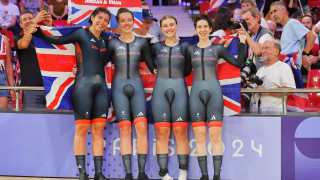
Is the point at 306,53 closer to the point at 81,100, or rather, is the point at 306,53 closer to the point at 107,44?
the point at 107,44

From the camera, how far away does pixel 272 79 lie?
5.12m

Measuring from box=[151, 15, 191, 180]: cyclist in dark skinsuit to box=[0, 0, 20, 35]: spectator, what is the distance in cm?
527

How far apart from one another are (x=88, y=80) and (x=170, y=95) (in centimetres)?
90

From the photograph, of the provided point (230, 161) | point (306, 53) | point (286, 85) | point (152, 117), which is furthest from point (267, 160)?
point (306, 53)

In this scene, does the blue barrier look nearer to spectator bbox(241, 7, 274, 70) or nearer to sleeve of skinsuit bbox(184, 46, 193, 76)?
sleeve of skinsuit bbox(184, 46, 193, 76)

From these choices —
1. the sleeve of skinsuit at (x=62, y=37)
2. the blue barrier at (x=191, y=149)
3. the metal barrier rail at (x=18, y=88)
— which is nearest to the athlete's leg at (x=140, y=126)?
the blue barrier at (x=191, y=149)

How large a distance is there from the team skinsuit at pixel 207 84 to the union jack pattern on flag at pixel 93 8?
0.91 m

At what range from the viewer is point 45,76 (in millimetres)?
5051

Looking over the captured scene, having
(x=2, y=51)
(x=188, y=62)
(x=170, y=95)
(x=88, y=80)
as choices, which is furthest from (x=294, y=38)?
(x=2, y=51)

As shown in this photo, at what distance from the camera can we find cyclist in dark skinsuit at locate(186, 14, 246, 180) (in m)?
4.68

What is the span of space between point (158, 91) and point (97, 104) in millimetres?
682

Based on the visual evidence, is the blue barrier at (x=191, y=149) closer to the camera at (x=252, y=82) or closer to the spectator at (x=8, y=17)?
the camera at (x=252, y=82)

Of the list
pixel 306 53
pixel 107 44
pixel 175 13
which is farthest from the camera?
pixel 175 13

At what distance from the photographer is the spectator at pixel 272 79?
5.04 meters
